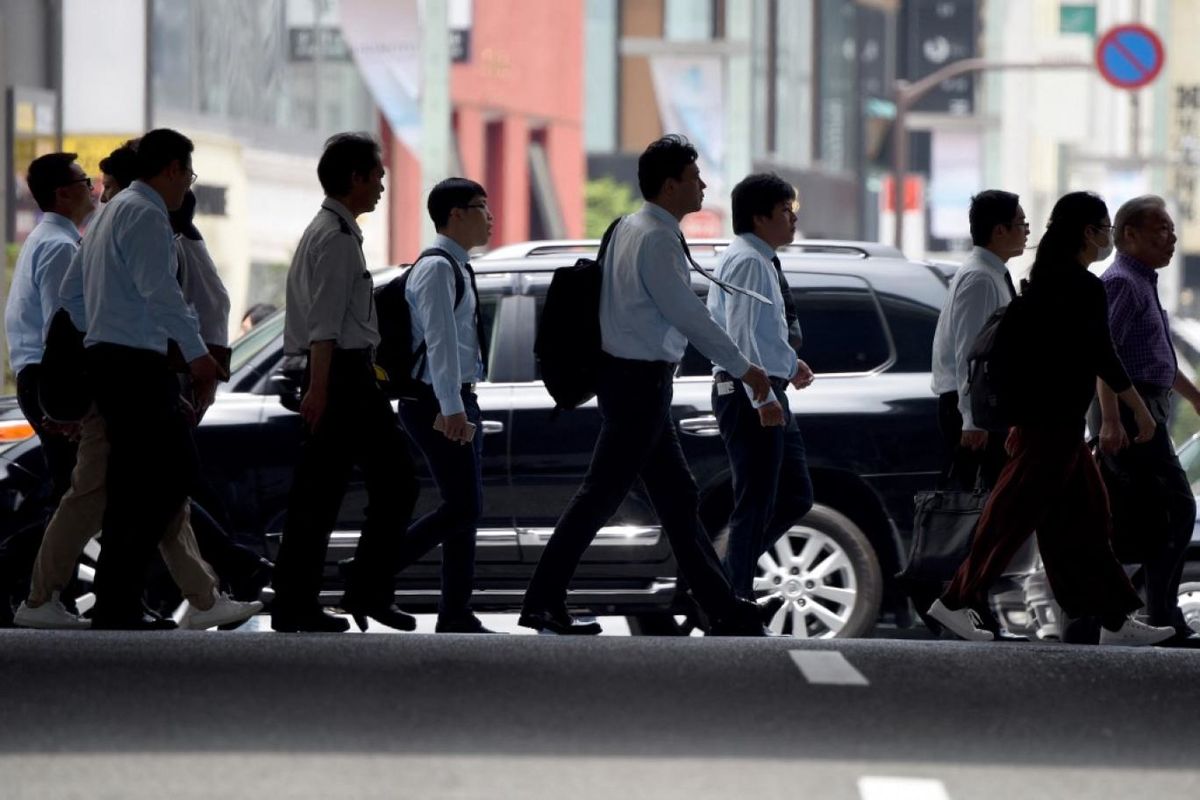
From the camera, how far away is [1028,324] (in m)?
9.80

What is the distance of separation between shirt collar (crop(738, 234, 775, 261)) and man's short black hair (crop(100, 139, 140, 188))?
220cm

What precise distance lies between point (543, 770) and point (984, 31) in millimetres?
72759

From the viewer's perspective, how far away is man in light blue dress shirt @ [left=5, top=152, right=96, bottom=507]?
32.8 ft

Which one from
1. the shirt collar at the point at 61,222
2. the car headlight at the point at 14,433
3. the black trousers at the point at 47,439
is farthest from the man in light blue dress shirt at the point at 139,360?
the car headlight at the point at 14,433

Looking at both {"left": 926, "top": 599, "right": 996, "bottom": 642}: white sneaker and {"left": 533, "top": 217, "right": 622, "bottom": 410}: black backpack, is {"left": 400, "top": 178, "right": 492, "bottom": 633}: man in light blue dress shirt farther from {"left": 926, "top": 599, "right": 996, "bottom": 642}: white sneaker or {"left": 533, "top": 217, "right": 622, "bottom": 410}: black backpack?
{"left": 926, "top": 599, "right": 996, "bottom": 642}: white sneaker

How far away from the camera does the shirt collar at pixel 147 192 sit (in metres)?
9.35

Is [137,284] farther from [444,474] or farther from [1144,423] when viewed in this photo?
[1144,423]

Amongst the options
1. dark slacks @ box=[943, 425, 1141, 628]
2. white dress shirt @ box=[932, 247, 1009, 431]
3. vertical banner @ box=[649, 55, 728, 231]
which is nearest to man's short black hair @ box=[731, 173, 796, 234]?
white dress shirt @ box=[932, 247, 1009, 431]

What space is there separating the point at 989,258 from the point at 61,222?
3280mm

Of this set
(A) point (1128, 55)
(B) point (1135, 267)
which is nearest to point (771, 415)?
(B) point (1135, 267)

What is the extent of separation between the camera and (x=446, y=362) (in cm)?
970

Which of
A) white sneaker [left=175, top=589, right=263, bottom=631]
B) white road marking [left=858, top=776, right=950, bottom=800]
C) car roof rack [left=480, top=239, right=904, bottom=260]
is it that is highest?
car roof rack [left=480, top=239, right=904, bottom=260]

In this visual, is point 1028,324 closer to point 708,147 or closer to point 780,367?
point 780,367

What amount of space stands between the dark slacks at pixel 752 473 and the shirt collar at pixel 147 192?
2138mm
